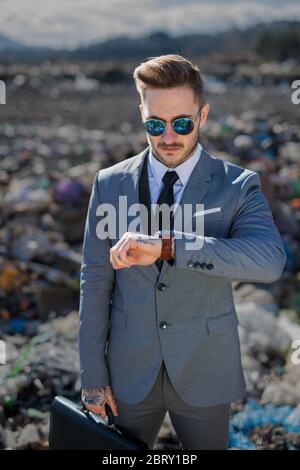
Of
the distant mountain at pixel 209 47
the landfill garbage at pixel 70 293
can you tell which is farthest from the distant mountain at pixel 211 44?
the landfill garbage at pixel 70 293

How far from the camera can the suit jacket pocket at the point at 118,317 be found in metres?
2.13

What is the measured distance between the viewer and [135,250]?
179 centimetres

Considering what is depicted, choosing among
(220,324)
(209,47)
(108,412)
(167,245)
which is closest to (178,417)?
(108,412)

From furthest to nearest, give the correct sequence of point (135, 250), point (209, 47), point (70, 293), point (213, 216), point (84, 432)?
point (209, 47) < point (70, 293) < point (84, 432) < point (213, 216) < point (135, 250)

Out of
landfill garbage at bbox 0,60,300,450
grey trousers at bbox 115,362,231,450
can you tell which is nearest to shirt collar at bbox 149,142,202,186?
grey trousers at bbox 115,362,231,450

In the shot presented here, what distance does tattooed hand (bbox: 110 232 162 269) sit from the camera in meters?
1.78

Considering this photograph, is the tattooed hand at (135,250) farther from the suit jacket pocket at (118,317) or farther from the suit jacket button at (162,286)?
the suit jacket pocket at (118,317)

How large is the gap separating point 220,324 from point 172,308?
0.17 meters

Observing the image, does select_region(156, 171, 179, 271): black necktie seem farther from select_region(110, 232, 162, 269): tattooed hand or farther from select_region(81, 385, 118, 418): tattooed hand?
select_region(81, 385, 118, 418): tattooed hand

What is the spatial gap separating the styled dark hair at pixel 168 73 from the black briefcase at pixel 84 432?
3.60ft

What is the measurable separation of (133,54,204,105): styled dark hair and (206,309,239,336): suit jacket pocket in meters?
0.73

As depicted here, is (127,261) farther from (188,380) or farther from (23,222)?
(23,222)

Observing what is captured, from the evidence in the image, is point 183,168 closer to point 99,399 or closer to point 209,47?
point 99,399

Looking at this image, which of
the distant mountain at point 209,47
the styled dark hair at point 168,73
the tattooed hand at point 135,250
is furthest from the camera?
the distant mountain at point 209,47
